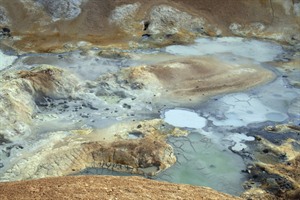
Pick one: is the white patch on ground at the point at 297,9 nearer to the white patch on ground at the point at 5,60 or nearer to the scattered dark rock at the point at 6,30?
the white patch on ground at the point at 5,60

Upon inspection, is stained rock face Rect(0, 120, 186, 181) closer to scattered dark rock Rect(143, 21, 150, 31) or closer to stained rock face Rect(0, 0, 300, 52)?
stained rock face Rect(0, 0, 300, 52)

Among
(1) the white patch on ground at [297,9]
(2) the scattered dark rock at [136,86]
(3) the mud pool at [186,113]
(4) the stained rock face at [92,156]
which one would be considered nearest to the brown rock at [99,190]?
(3) the mud pool at [186,113]

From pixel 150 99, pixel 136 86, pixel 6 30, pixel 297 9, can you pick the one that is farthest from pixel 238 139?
pixel 6 30

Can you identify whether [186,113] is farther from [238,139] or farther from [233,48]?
[233,48]

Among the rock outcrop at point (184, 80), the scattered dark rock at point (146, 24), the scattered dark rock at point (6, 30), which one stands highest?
the scattered dark rock at point (146, 24)

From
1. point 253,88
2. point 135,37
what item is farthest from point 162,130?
point 135,37

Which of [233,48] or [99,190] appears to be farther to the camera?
[233,48]

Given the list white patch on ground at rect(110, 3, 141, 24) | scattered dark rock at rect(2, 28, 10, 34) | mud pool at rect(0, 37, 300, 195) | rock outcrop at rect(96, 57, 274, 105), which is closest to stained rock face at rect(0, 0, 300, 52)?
white patch on ground at rect(110, 3, 141, 24)
